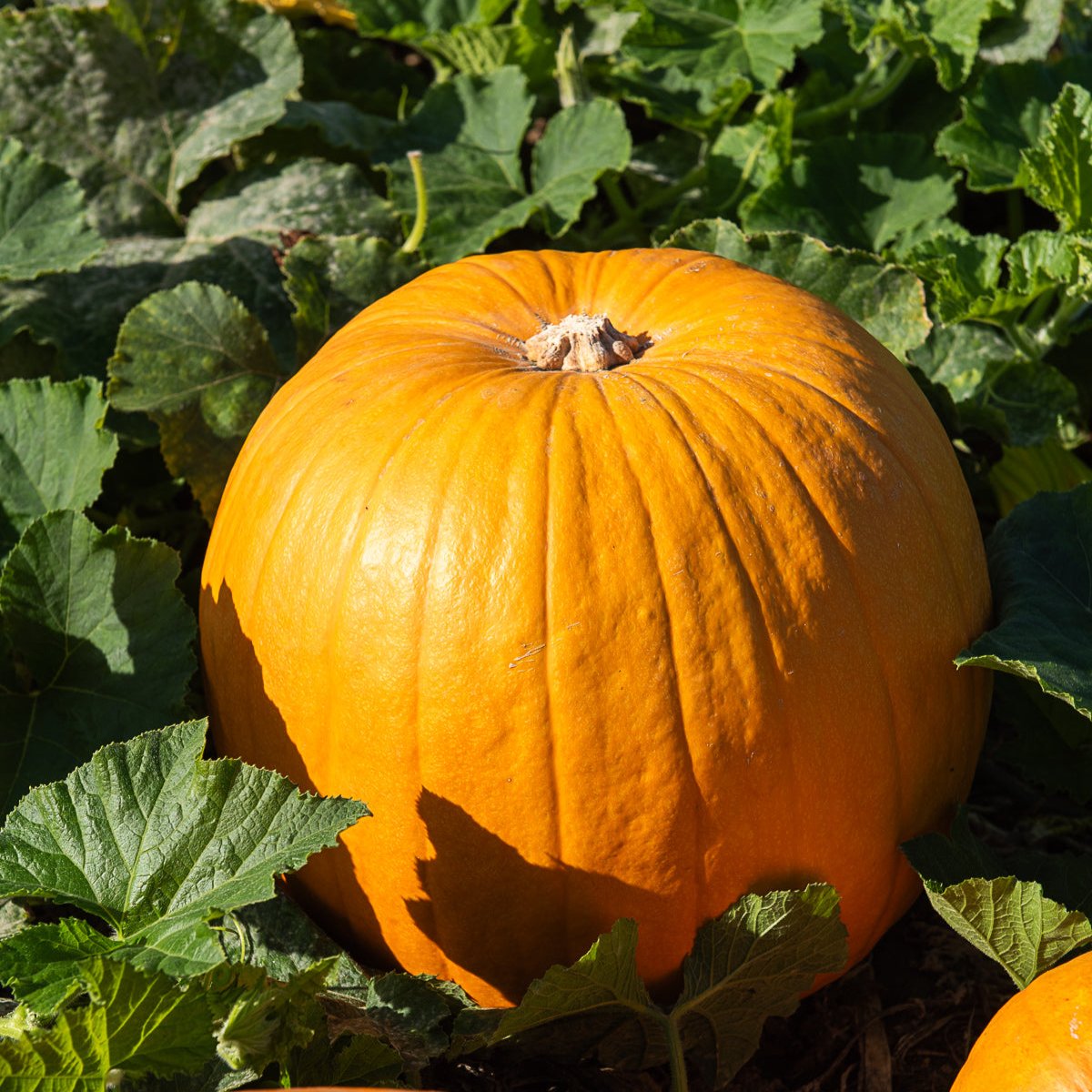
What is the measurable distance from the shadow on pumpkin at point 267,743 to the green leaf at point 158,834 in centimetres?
21

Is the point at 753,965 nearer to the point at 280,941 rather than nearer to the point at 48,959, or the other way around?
the point at 280,941

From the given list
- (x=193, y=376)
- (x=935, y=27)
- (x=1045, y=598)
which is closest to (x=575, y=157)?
(x=935, y=27)

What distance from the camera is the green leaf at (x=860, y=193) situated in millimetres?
2920

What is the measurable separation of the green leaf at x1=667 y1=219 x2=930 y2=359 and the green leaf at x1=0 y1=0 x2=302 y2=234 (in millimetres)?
1238

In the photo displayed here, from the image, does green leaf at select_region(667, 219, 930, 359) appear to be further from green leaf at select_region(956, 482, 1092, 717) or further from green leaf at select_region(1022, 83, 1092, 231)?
green leaf at select_region(956, 482, 1092, 717)

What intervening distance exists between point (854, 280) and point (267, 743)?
56.3 inches

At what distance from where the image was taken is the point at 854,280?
253 cm

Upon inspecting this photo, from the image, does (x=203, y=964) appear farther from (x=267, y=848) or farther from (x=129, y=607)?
(x=129, y=607)

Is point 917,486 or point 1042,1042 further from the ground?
point 917,486

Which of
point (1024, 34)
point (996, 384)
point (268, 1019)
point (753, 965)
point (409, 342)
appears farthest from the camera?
point (1024, 34)

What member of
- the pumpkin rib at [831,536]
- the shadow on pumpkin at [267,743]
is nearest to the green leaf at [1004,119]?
the pumpkin rib at [831,536]

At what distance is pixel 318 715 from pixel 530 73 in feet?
7.23

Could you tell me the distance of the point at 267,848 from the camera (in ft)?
5.12

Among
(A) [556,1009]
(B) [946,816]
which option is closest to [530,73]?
(B) [946,816]
